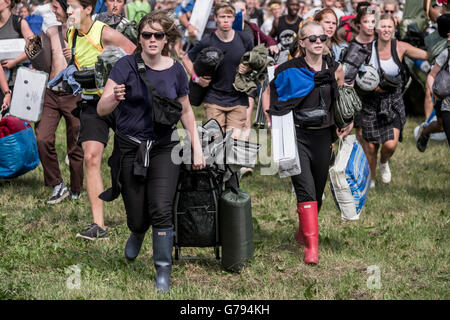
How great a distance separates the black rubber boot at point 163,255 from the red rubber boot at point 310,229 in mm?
1417

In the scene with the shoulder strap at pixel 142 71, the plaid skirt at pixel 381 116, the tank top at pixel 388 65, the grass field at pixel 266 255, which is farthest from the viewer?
the plaid skirt at pixel 381 116

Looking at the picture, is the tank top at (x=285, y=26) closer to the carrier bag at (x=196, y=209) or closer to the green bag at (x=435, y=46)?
the green bag at (x=435, y=46)

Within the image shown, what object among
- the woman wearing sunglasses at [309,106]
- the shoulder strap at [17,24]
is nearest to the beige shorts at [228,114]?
the shoulder strap at [17,24]

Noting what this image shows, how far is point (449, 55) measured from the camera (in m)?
8.23

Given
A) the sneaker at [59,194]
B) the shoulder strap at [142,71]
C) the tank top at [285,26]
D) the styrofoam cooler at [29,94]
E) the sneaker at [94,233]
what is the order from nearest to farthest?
the shoulder strap at [142,71] < the sneaker at [94,233] < the styrofoam cooler at [29,94] < the sneaker at [59,194] < the tank top at [285,26]

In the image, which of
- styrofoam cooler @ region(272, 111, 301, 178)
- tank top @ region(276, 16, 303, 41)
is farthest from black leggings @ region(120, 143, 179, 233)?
tank top @ region(276, 16, 303, 41)

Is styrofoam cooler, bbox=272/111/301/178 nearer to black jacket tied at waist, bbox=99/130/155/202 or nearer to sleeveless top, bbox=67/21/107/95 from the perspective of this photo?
black jacket tied at waist, bbox=99/130/155/202

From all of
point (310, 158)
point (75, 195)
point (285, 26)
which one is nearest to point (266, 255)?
point (310, 158)

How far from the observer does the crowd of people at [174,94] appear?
5.69m

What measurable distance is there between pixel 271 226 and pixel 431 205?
76.3 inches

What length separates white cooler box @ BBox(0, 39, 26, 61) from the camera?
9242 millimetres

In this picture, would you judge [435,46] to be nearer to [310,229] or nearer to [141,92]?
[310,229]
